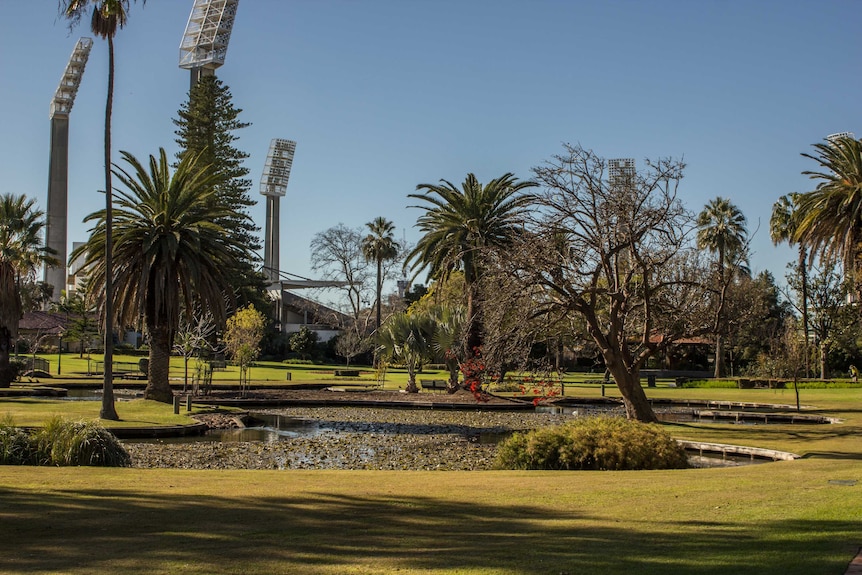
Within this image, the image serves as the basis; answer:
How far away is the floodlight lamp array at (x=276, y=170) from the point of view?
12150 centimetres

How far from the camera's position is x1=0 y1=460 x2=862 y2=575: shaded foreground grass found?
7242 mm

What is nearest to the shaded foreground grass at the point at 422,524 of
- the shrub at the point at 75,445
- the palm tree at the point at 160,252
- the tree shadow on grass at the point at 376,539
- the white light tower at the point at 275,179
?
the tree shadow on grass at the point at 376,539

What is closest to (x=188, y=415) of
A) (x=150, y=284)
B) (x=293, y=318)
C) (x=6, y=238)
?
(x=150, y=284)

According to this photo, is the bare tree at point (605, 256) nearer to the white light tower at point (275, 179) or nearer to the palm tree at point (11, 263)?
the palm tree at point (11, 263)

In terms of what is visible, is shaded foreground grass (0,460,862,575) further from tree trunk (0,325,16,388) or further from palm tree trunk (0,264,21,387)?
tree trunk (0,325,16,388)

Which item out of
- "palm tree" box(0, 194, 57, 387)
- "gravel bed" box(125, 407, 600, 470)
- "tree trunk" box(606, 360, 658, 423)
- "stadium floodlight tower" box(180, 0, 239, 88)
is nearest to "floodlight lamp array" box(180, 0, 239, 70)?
"stadium floodlight tower" box(180, 0, 239, 88)

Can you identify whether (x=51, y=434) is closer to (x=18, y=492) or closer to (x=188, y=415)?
(x=18, y=492)

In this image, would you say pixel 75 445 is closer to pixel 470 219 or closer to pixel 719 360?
pixel 470 219

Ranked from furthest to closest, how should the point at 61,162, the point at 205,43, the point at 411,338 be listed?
the point at 61,162 → the point at 205,43 → the point at 411,338

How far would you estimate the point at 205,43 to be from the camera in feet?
313

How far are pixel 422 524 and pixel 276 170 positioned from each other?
117m

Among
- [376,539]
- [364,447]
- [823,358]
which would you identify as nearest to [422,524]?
[376,539]

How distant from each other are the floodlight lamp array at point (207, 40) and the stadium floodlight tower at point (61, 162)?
1030 inches

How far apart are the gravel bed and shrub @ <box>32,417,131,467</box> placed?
5.62 feet
